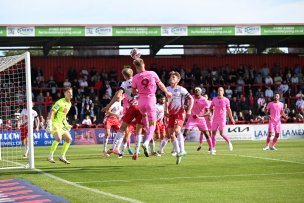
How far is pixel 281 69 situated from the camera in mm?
49094

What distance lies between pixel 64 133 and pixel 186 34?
2456cm

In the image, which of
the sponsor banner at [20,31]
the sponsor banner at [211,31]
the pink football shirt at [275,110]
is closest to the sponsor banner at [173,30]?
the sponsor banner at [211,31]

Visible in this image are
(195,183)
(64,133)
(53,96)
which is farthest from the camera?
(53,96)

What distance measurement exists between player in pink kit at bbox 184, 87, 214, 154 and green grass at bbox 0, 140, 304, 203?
5107mm

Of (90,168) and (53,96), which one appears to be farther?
(53,96)

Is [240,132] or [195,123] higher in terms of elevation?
[195,123]

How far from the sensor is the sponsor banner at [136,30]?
41094 mm

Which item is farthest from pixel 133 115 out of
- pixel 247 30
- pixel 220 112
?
pixel 247 30

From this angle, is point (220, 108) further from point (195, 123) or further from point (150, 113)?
point (150, 113)

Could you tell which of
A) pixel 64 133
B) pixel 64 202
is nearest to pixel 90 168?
pixel 64 133

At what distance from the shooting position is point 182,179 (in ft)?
43.6

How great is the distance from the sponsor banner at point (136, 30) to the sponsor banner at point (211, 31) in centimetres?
230

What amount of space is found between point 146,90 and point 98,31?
995 inches

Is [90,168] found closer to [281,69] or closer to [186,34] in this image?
[186,34]
